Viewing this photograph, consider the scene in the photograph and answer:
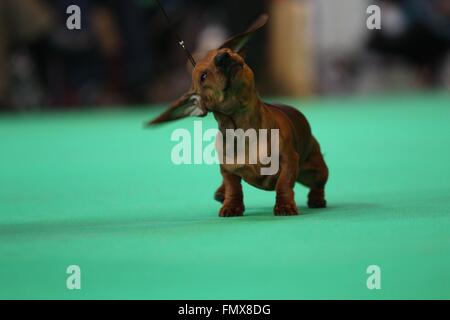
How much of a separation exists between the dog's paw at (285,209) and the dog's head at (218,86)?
0.57 meters

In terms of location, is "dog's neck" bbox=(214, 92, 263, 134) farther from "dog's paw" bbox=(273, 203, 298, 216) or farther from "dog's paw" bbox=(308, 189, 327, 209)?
"dog's paw" bbox=(308, 189, 327, 209)

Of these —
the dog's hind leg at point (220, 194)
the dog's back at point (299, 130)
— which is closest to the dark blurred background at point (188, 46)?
the dog's hind leg at point (220, 194)

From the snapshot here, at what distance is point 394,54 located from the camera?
62.4 feet

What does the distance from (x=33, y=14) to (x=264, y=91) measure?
3.42 metres

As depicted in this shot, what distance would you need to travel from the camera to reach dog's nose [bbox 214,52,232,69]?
5.60 metres

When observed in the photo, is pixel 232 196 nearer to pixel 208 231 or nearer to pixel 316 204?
pixel 208 231

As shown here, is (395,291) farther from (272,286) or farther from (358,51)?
(358,51)

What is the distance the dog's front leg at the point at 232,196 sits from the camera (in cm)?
606

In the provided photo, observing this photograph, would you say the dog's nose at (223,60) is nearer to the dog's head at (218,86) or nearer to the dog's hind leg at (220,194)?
the dog's head at (218,86)

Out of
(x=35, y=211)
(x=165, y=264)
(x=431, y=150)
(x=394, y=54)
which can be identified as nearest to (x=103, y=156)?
(x=431, y=150)

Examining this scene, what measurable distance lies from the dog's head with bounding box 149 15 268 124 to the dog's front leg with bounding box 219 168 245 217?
40cm

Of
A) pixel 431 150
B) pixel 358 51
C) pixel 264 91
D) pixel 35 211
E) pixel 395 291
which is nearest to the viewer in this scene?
pixel 395 291

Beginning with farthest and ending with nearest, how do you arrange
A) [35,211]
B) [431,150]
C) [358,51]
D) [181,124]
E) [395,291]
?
[358,51] → [181,124] → [431,150] → [35,211] → [395,291]

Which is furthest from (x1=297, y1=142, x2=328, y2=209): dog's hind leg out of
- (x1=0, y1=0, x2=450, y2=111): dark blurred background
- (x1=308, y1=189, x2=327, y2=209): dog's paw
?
(x1=0, y1=0, x2=450, y2=111): dark blurred background
